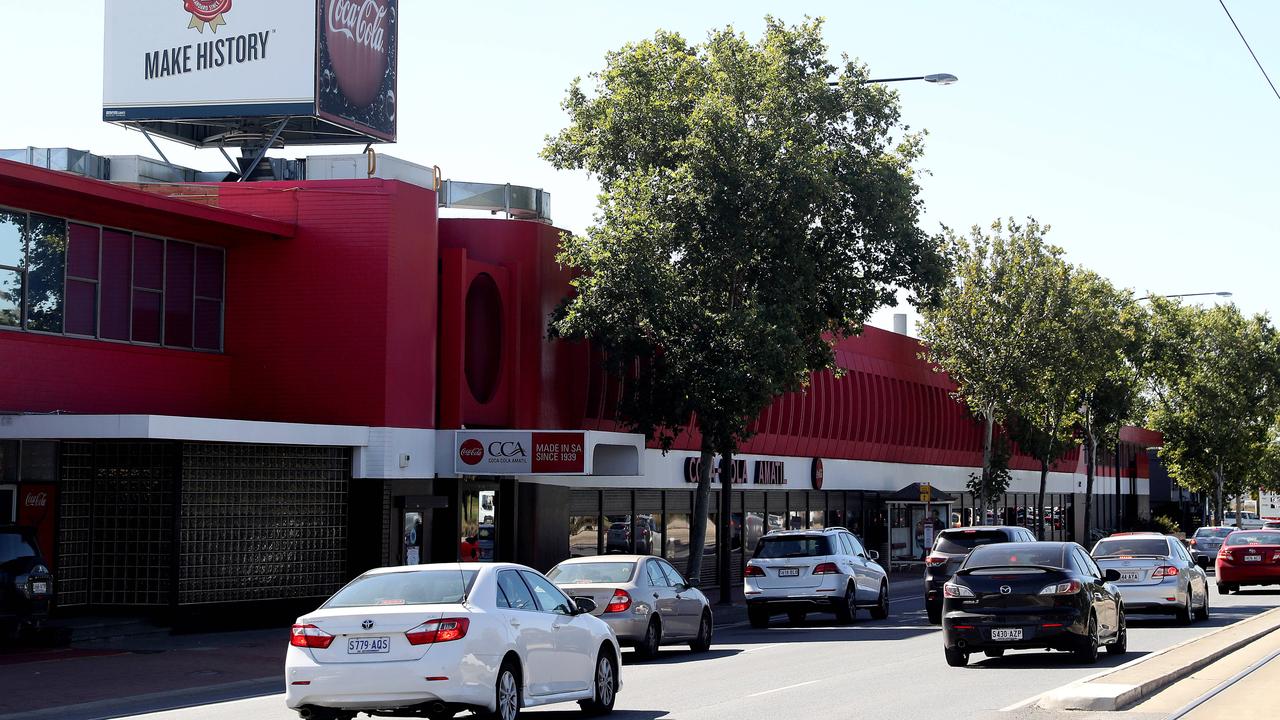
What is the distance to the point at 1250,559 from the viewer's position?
3744 centimetres

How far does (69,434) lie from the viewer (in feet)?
78.8

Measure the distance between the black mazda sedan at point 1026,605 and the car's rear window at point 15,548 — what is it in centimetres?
1264

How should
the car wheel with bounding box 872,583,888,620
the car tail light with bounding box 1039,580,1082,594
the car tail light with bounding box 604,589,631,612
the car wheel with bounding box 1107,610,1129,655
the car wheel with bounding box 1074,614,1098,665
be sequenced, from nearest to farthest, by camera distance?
the car tail light with bounding box 1039,580,1082,594 → the car wheel with bounding box 1074,614,1098,665 → the car wheel with bounding box 1107,610,1129,655 → the car tail light with bounding box 604,589,631,612 → the car wheel with bounding box 872,583,888,620

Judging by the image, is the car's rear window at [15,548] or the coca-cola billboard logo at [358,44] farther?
the coca-cola billboard logo at [358,44]

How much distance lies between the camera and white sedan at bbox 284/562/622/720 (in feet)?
41.7

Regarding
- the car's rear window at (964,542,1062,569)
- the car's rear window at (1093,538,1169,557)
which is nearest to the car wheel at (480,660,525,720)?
the car's rear window at (964,542,1062,569)

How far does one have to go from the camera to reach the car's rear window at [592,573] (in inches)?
882

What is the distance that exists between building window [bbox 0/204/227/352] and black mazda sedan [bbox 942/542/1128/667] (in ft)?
51.5

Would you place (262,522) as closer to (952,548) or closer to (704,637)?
(704,637)

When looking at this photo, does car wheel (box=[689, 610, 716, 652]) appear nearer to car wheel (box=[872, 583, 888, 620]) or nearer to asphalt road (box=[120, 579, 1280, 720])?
asphalt road (box=[120, 579, 1280, 720])

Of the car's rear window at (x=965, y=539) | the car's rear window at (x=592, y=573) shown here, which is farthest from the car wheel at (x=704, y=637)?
the car's rear window at (x=965, y=539)

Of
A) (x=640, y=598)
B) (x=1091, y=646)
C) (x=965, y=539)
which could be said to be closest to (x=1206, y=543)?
(x=965, y=539)

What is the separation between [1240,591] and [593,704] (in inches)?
1160

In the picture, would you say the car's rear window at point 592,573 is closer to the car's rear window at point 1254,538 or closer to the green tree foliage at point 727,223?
the green tree foliage at point 727,223
